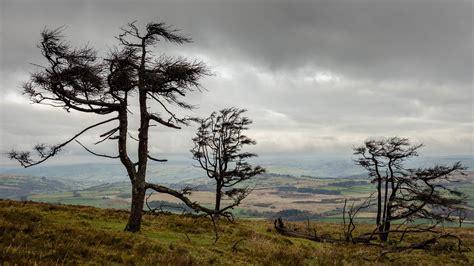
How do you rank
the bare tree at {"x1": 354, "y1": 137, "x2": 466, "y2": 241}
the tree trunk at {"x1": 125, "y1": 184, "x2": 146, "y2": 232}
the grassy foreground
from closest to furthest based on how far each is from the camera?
the grassy foreground, the tree trunk at {"x1": 125, "y1": 184, "x2": 146, "y2": 232}, the bare tree at {"x1": 354, "y1": 137, "x2": 466, "y2": 241}

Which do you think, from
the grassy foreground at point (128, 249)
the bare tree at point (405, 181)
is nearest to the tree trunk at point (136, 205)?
the grassy foreground at point (128, 249)

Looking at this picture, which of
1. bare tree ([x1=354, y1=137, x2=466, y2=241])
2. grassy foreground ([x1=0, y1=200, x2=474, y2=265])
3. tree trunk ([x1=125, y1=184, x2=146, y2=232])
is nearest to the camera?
grassy foreground ([x1=0, y1=200, x2=474, y2=265])

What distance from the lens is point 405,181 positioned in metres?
28.8

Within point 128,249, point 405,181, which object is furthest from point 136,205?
point 405,181

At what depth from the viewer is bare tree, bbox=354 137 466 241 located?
27.0 meters

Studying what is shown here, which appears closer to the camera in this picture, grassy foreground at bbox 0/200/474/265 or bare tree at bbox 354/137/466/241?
grassy foreground at bbox 0/200/474/265

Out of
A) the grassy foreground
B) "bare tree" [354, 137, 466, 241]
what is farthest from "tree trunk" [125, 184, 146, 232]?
"bare tree" [354, 137, 466, 241]

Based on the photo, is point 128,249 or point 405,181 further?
point 405,181

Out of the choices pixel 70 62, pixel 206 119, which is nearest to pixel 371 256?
pixel 70 62

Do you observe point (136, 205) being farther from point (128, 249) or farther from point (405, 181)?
point (405, 181)

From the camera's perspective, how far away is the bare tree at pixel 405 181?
27.0 m

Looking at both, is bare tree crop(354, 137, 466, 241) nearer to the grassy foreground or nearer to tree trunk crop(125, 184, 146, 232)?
the grassy foreground

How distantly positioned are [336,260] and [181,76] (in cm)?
1103

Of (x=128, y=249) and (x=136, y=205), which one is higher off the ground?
(x=136, y=205)
